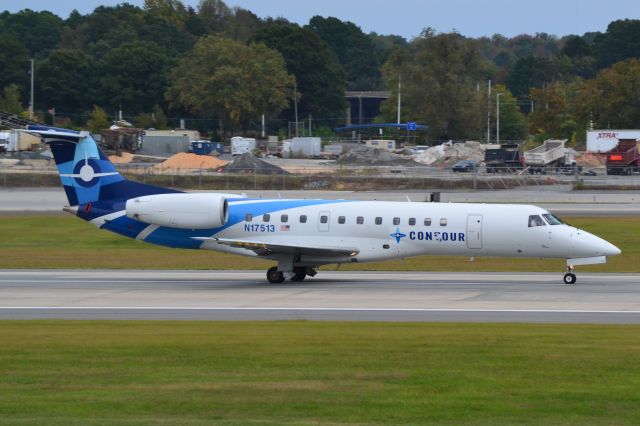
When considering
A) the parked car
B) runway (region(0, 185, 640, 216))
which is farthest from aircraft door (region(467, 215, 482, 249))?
the parked car

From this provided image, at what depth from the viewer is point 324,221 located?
112ft

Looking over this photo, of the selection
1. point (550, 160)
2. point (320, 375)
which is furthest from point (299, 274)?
point (550, 160)

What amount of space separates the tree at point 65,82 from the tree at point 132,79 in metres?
1.74

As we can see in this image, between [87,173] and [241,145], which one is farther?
[241,145]

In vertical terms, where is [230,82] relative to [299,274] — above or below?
above

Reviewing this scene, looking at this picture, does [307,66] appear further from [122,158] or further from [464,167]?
[464,167]

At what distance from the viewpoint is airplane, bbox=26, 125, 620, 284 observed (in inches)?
1307

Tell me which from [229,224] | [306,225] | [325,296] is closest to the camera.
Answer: [325,296]

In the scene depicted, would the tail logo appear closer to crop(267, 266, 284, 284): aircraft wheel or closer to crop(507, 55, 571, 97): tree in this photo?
crop(267, 266, 284, 284): aircraft wheel

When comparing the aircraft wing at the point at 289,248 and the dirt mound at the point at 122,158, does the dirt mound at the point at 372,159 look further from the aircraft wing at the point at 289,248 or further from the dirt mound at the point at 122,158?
the aircraft wing at the point at 289,248

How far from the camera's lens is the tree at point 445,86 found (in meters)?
119

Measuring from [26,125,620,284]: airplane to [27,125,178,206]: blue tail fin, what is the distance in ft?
0.10

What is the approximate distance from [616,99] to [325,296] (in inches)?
3682

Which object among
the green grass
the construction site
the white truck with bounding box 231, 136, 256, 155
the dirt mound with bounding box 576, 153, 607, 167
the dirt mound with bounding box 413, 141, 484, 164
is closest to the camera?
the green grass
